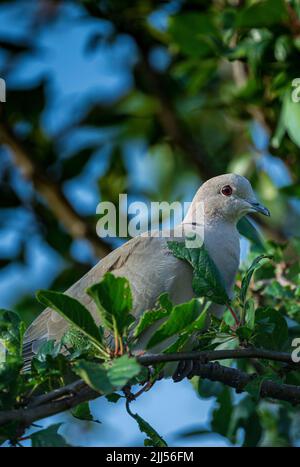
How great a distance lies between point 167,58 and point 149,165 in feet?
2.56

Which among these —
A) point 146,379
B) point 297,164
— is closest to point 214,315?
point 146,379

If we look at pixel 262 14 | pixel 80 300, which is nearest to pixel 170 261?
pixel 80 300

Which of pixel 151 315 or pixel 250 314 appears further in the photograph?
pixel 250 314

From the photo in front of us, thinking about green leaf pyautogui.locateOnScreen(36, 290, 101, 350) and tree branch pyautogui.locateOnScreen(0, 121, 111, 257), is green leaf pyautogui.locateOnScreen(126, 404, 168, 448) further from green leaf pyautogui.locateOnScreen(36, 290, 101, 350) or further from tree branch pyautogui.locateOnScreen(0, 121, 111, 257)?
tree branch pyautogui.locateOnScreen(0, 121, 111, 257)

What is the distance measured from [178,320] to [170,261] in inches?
33.8

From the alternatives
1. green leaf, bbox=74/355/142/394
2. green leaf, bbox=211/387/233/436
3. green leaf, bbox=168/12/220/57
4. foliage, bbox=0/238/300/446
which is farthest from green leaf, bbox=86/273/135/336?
green leaf, bbox=168/12/220/57

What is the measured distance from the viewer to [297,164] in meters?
4.33

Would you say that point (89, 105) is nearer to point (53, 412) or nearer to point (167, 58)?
point (167, 58)

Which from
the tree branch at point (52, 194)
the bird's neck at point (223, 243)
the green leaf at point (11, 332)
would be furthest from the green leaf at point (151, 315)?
the tree branch at point (52, 194)

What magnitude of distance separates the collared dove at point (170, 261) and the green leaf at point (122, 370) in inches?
37.3

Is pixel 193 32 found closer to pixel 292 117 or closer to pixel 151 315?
pixel 292 117

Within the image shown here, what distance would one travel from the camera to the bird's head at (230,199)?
3605 millimetres

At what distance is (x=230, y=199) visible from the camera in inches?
143

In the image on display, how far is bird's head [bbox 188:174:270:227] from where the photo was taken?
361 centimetres
